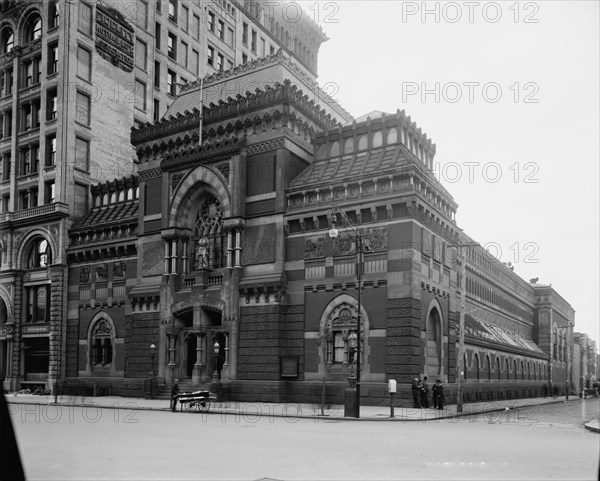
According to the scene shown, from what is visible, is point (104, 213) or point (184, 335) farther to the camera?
point (104, 213)

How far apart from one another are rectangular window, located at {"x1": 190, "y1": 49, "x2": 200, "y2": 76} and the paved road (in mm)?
46521

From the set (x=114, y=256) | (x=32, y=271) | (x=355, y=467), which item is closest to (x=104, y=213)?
(x=114, y=256)

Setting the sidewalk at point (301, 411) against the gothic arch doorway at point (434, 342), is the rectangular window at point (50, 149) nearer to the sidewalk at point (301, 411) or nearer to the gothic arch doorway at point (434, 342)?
the sidewalk at point (301, 411)

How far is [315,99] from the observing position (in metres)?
46.9

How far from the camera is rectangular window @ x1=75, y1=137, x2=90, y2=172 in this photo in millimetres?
53844

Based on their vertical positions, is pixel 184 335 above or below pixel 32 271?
below

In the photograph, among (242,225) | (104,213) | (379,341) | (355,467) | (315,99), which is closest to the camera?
(355,467)

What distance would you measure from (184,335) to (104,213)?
1419 centimetres

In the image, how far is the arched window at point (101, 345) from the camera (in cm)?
4875

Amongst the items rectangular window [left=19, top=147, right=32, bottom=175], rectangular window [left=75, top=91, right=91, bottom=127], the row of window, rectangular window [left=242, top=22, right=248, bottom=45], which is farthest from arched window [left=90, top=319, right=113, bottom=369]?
rectangular window [left=242, top=22, right=248, bottom=45]

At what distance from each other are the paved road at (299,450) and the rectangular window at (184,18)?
47328mm

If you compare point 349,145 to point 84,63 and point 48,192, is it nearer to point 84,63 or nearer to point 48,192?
point 84,63

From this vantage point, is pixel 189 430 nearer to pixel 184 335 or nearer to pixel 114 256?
pixel 184 335

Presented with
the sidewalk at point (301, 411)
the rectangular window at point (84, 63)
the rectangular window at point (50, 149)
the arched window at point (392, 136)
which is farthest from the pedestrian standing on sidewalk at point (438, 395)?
the rectangular window at point (84, 63)
